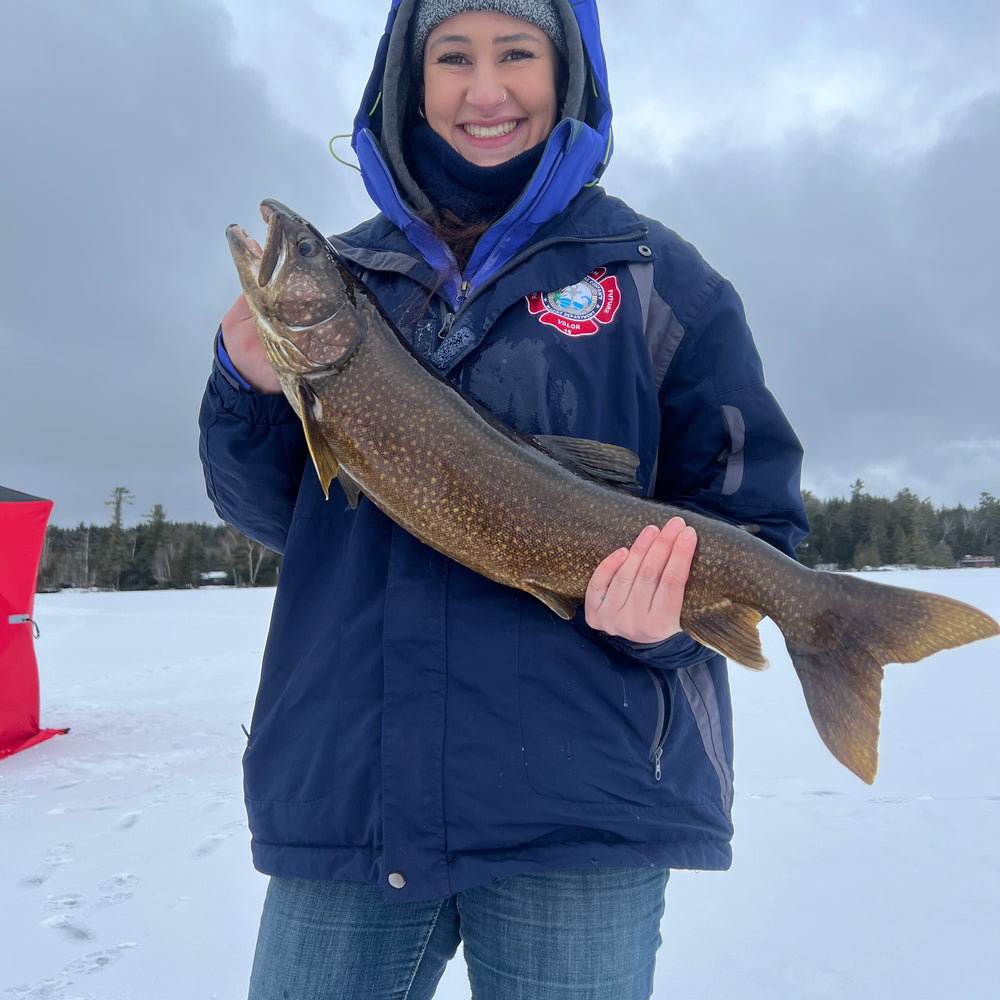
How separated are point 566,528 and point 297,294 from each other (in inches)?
42.9

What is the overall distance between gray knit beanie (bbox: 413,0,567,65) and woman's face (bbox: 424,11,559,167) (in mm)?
26

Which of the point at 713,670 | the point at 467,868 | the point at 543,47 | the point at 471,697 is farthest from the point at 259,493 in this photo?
the point at 543,47

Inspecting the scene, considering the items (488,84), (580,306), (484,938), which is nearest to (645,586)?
(580,306)

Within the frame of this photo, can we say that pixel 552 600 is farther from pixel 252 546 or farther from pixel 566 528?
pixel 252 546

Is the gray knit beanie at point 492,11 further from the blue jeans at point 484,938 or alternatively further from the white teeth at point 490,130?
the blue jeans at point 484,938

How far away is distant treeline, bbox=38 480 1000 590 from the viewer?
196ft

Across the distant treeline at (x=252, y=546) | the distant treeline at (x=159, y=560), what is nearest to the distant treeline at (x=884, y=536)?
the distant treeline at (x=252, y=546)

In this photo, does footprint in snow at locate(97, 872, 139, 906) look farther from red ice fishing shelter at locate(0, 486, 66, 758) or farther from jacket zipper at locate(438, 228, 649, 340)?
jacket zipper at locate(438, 228, 649, 340)

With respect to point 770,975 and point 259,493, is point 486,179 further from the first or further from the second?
point 770,975

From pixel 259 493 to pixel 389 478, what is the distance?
1.44 ft

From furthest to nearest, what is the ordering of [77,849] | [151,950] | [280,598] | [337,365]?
[77,849] < [151,950] < [337,365] < [280,598]

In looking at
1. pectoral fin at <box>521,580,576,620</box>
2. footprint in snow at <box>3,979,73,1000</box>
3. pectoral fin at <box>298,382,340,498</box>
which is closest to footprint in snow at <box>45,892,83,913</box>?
footprint in snow at <box>3,979,73,1000</box>

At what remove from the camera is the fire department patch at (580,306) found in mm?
2121

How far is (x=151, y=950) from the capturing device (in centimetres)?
346
